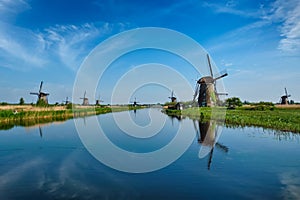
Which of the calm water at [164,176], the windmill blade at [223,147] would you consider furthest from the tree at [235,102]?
the calm water at [164,176]

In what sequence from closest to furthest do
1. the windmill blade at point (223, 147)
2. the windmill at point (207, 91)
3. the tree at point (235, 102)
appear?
the windmill blade at point (223, 147), the windmill at point (207, 91), the tree at point (235, 102)

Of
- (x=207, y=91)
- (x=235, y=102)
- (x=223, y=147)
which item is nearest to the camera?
(x=223, y=147)

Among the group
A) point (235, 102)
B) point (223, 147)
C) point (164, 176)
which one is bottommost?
point (164, 176)

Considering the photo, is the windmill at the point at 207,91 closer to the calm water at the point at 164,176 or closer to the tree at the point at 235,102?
the tree at the point at 235,102

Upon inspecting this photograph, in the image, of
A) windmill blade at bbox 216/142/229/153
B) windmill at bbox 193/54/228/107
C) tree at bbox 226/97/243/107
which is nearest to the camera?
windmill blade at bbox 216/142/229/153

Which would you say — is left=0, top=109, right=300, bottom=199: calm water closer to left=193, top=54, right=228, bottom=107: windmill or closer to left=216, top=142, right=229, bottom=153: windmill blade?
left=216, top=142, right=229, bottom=153: windmill blade

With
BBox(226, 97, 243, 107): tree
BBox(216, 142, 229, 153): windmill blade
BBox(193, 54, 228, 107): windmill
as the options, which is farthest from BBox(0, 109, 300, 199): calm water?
BBox(226, 97, 243, 107): tree

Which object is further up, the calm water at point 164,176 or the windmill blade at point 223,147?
the windmill blade at point 223,147

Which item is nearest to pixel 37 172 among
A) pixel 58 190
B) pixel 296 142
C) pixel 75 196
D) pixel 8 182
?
pixel 8 182

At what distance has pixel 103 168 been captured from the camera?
8.00 metres

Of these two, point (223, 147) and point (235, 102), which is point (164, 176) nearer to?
point (223, 147)

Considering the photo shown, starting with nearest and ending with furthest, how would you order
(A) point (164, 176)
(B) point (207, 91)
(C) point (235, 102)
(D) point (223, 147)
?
(A) point (164, 176) < (D) point (223, 147) < (B) point (207, 91) < (C) point (235, 102)

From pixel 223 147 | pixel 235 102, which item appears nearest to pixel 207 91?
pixel 235 102

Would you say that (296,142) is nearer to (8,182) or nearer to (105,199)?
(105,199)
